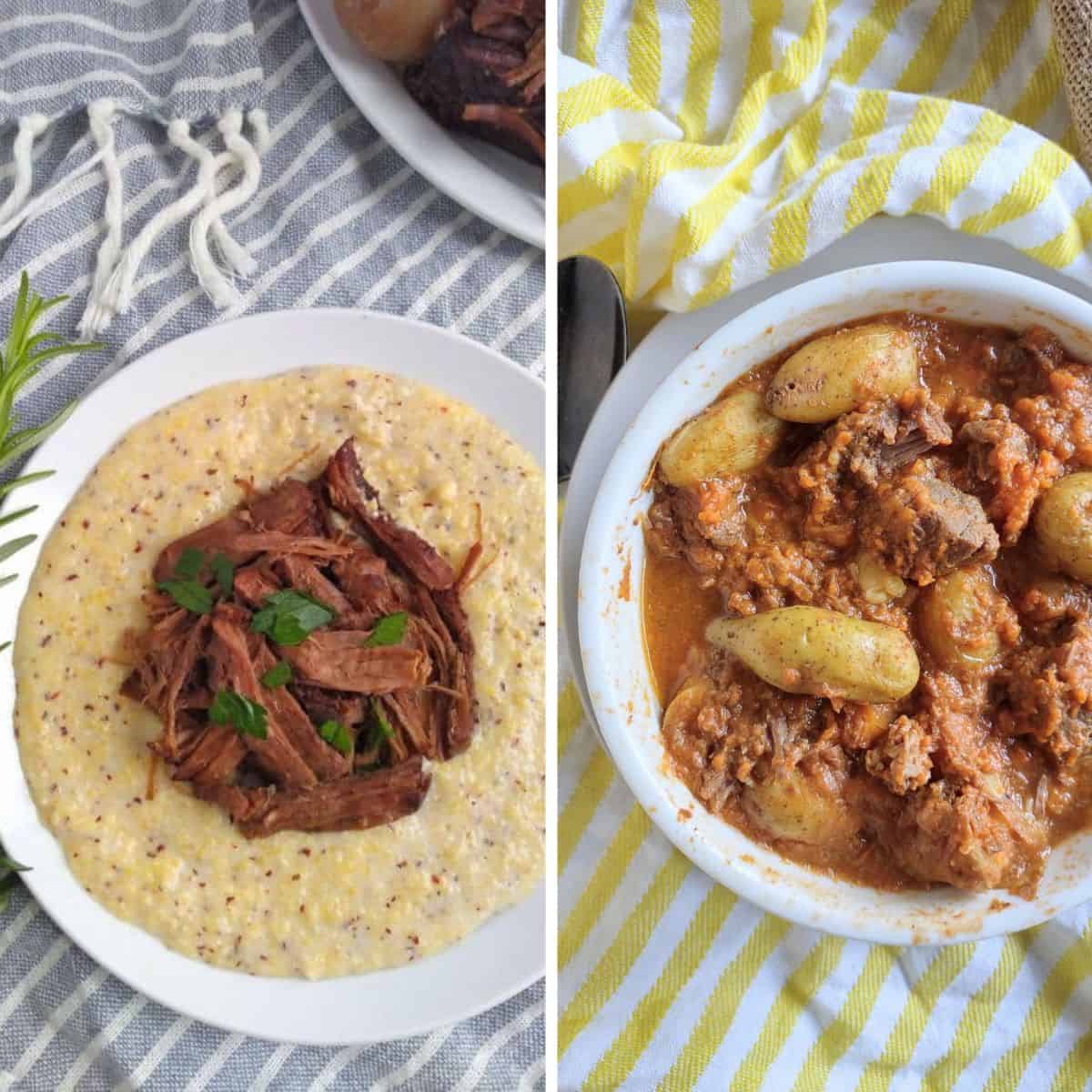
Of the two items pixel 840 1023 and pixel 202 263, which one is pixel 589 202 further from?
pixel 840 1023

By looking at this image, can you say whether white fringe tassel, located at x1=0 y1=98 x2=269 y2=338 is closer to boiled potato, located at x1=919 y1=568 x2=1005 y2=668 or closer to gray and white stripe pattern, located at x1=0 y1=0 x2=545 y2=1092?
gray and white stripe pattern, located at x1=0 y1=0 x2=545 y2=1092

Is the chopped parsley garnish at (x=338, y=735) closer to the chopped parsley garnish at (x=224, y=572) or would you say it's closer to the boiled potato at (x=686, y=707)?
the chopped parsley garnish at (x=224, y=572)

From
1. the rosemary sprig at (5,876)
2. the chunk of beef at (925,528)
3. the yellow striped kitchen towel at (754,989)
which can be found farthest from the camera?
the rosemary sprig at (5,876)

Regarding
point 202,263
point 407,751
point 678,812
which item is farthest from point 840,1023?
point 202,263

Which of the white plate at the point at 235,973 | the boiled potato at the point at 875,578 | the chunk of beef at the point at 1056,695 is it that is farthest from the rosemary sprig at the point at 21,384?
the chunk of beef at the point at 1056,695

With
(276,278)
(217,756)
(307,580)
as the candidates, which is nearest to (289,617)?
(307,580)

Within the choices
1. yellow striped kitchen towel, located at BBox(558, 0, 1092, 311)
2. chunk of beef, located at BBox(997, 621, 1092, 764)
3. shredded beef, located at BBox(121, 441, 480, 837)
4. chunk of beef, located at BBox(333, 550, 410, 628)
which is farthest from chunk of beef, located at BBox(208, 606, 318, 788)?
chunk of beef, located at BBox(997, 621, 1092, 764)
